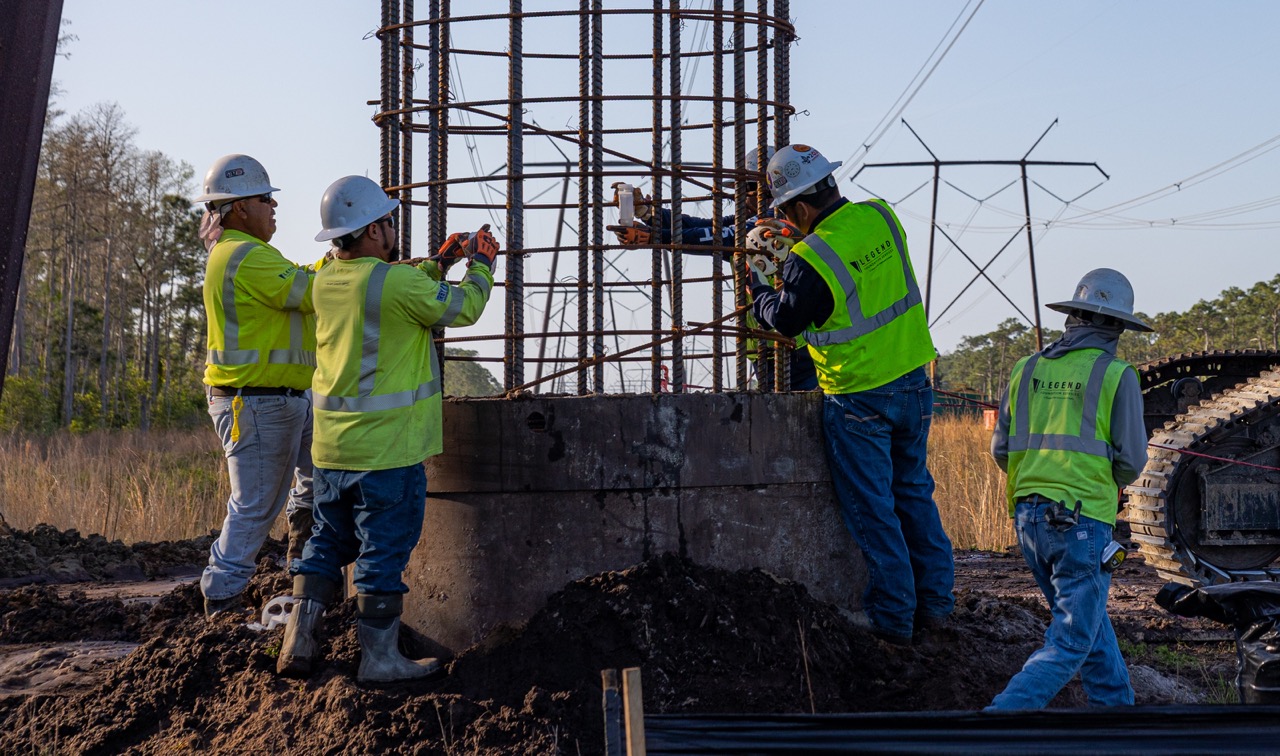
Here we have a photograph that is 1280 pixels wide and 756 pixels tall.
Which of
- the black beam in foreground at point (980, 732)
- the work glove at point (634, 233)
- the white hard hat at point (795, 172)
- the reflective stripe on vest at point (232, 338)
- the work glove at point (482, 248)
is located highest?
the white hard hat at point (795, 172)

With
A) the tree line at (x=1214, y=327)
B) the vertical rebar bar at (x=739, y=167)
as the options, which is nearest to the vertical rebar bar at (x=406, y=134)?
the vertical rebar bar at (x=739, y=167)

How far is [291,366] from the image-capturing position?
5.89 m

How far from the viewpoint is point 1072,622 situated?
4594 millimetres

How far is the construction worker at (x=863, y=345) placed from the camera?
17.2 ft

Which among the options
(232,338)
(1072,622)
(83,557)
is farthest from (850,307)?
(83,557)

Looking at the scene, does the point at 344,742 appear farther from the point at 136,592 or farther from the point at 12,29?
the point at 136,592

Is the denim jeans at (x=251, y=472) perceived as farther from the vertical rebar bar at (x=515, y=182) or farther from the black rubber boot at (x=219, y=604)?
the vertical rebar bar at (x=515, y=182)

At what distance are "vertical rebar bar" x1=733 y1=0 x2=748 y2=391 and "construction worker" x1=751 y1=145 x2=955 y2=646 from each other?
450mm

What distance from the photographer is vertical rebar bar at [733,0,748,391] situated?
5.85 meters

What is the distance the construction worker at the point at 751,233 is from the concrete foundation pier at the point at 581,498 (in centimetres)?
70

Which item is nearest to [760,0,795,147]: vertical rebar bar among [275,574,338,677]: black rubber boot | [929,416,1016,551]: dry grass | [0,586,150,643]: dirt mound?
[275,574,338,677]: black rubber boot

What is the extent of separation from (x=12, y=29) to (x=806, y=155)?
3138mm

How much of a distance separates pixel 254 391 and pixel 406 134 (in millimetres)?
1492

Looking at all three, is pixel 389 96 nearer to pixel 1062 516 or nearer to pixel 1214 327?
pixel 1062 516
